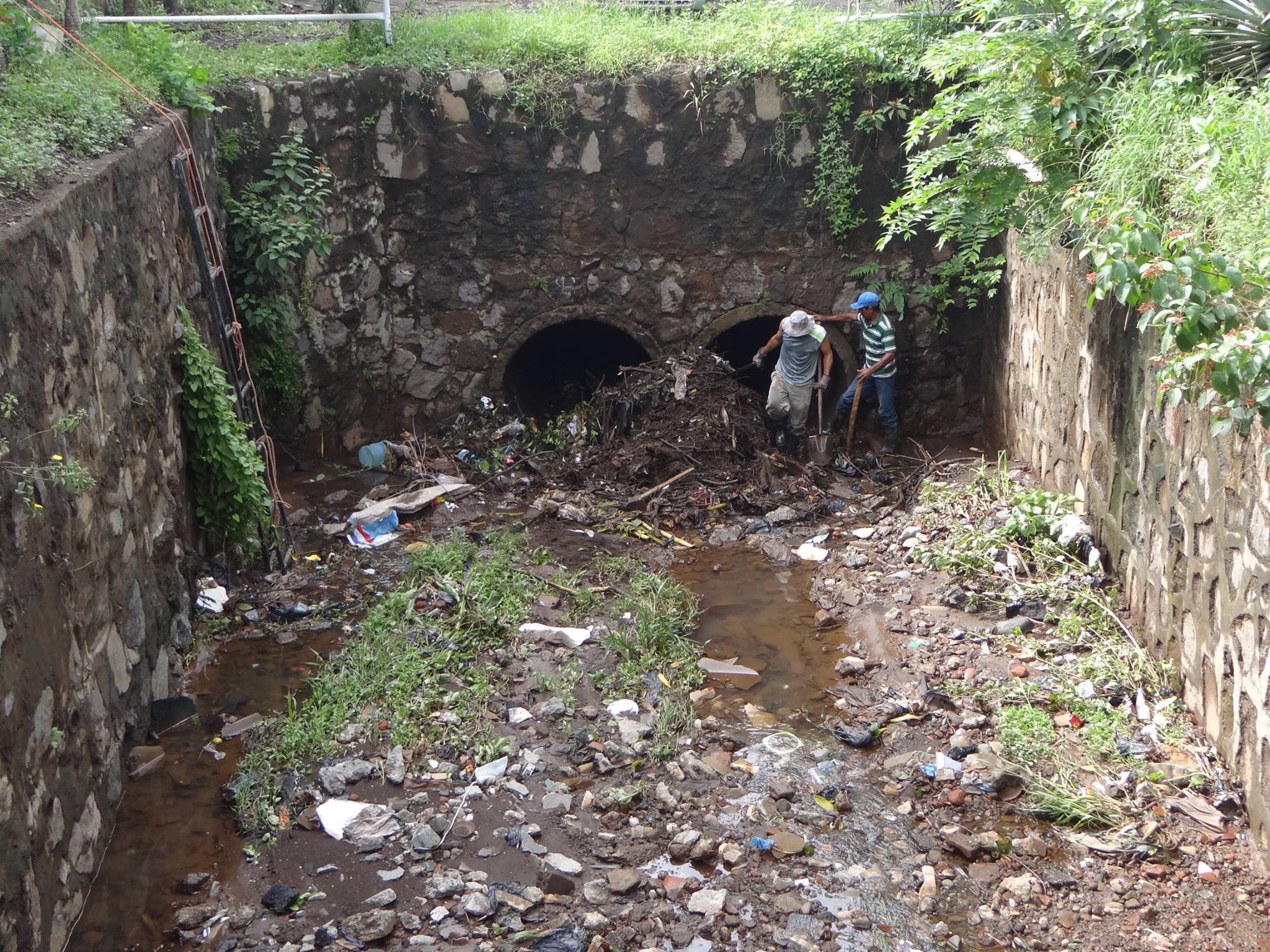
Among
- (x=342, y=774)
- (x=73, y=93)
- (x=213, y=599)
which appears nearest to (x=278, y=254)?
(x=73, y=93)

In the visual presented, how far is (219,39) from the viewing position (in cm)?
930

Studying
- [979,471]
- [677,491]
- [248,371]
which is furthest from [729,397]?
[248,371]

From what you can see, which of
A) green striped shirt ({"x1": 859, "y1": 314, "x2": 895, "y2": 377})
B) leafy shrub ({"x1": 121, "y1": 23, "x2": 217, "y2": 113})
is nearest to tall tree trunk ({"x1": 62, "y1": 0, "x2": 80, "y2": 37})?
Answer: leafy shrub ({"x1": 121, "y1": 23, "x2": 217, "y2": 113})

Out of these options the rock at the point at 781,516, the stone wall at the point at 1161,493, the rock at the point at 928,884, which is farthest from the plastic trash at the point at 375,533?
the stone wall at the point at 1161,493

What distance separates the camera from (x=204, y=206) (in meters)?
6.97

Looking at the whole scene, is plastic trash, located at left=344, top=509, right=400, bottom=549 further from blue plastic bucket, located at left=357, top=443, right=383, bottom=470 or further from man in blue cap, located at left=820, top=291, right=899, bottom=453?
man in blue cap, located at left=820, top=291, right=899, bottom=453

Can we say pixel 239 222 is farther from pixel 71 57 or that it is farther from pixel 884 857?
pixel 884 857

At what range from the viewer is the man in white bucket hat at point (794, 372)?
8.80 m

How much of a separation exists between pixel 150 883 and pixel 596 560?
3.56 meters

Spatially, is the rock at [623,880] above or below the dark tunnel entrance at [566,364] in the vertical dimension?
below

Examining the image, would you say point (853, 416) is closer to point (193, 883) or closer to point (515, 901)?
point (515, 901)

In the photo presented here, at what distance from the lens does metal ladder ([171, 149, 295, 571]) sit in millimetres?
6648

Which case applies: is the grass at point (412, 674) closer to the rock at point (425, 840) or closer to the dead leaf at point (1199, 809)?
the rock at point (425, 840)

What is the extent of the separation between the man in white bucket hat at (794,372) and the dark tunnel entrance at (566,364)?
4.23ft
